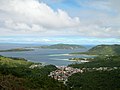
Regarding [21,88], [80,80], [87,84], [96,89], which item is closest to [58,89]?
[21,88]

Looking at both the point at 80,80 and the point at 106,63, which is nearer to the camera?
the point at 80,80

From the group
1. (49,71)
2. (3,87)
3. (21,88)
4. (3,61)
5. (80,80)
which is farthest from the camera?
(3,61)

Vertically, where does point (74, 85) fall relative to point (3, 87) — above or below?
below

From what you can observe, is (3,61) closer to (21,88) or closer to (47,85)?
(47,85)

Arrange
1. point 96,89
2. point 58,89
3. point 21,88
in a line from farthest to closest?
point 96,89 < point 58,89 < point 21,88

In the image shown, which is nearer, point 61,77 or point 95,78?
point 95,78

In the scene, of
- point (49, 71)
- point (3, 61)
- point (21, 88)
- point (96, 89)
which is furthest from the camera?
point (3, 61)

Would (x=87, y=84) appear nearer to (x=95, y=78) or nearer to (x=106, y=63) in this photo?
(x=95, y=78)

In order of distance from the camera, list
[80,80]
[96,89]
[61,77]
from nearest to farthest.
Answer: [96,89]
[80,80]
[61,77]

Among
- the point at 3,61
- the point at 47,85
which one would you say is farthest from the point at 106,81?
the point at 3,61
